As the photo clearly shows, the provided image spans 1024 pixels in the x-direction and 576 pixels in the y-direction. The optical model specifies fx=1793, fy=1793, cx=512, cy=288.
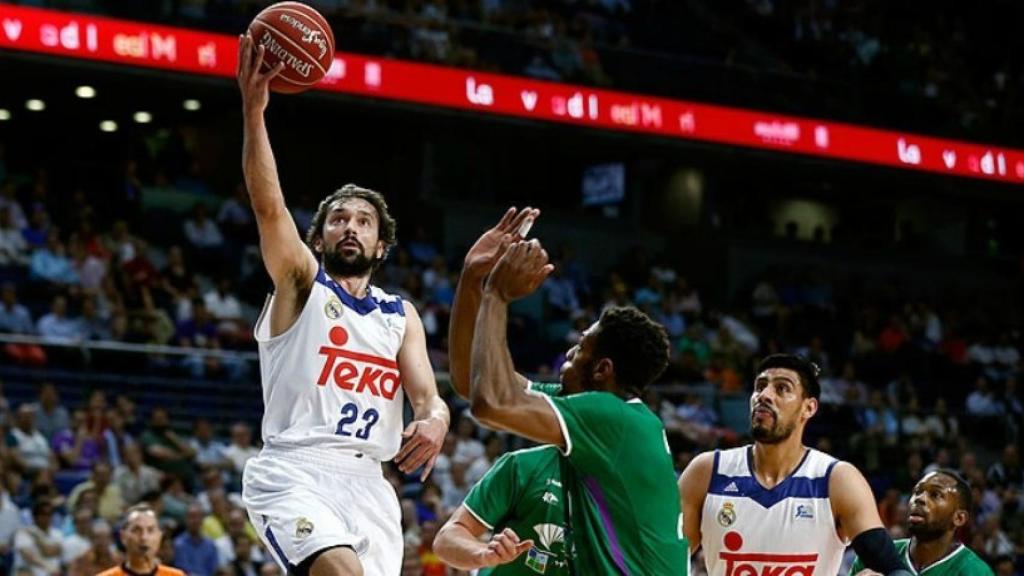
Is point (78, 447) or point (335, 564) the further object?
point (78, 447)

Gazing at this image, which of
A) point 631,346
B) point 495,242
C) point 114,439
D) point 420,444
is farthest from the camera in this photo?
point 114,439

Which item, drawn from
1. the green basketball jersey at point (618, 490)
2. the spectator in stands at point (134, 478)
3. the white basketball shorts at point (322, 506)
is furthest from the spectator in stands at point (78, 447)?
the green basketball jersey at point (618, 490)

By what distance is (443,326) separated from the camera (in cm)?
1866

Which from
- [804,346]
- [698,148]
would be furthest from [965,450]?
[698,148]

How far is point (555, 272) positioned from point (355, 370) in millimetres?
14540

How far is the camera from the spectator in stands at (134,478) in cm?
1377

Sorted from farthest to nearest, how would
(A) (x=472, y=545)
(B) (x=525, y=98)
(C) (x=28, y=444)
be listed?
(B) (x=525, y=98) → (C) (x=28, y=444) → (A) (x=472, y=545)

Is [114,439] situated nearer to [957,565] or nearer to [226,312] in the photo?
[226,312]

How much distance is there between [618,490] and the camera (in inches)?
223

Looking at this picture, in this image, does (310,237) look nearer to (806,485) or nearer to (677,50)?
(806,485)

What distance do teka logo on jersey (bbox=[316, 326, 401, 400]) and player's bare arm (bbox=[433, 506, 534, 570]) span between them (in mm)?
577

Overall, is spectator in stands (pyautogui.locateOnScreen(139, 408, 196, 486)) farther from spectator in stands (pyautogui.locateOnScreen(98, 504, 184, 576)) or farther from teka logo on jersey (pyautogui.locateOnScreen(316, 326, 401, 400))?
teka logo on jersey (pyautogui.locateOnScreen(316, 326, 401, 400))

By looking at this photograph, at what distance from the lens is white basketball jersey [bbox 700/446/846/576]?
754cm

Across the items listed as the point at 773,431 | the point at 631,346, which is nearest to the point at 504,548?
the point at 631,346
